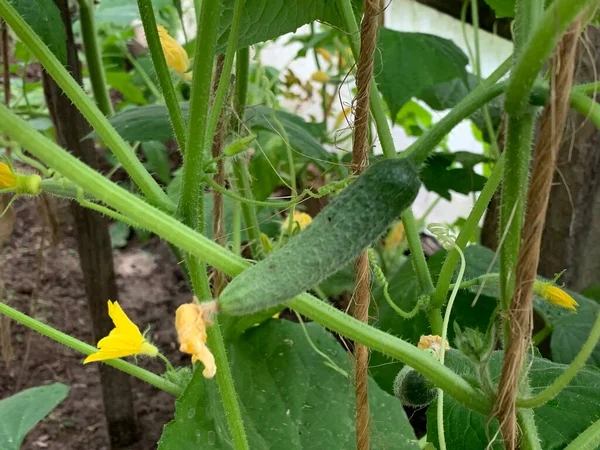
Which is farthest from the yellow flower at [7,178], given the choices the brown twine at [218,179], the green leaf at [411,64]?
the green leaf at [411,64]

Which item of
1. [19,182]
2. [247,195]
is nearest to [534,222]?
[19,182]

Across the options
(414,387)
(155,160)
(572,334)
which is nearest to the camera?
(414,387)

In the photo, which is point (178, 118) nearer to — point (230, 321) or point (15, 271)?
point (230, 321)

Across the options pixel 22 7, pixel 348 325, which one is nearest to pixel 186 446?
pixel 348 325

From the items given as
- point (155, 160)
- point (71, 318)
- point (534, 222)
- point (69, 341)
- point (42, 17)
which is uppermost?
point (42, 17)

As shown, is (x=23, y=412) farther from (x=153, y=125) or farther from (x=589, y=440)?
(x=589, y=440)
